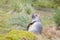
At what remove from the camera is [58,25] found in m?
10.5

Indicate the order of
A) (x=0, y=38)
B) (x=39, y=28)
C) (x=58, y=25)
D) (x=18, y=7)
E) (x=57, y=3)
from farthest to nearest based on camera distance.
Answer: (x=57, y=3), (x=18, y=7), (x=58, y=25), (x=39, y=28), (x=0, y=38)

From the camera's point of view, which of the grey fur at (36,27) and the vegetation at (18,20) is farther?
the grey fur at (36,27)

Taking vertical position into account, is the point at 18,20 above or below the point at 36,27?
below

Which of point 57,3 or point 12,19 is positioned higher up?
point 12,19

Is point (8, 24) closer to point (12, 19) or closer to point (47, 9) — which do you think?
point (12, 19)

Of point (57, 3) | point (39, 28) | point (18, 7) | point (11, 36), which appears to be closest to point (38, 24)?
point (39, 28)

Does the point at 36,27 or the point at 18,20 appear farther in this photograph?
the point at 18,20

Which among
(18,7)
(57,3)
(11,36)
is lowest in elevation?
(57,3)

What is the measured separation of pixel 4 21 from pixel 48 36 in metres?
2.33

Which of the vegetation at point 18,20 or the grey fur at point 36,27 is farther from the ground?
the grey fur at point 36,27

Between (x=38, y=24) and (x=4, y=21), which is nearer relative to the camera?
(x=38, y=24)

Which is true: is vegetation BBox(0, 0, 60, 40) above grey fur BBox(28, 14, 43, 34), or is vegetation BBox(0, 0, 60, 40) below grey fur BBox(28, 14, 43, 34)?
below

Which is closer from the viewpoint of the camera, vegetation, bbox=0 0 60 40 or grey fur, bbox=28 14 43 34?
vegetation, bbox=0 0 60 40

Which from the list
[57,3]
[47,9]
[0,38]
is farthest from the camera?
[57,3]
